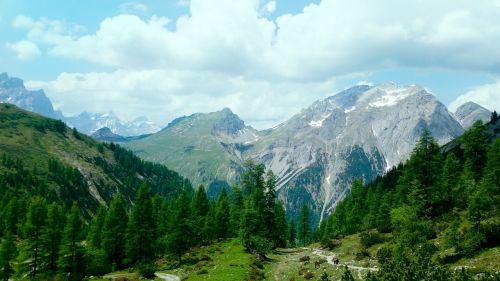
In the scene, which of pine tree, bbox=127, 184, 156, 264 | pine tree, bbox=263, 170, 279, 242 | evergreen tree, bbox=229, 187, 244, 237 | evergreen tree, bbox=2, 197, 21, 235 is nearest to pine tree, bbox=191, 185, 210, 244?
evergreen tree, bbox=229, 187, 244, 237

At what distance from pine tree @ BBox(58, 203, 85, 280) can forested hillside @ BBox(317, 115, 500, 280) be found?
1843 inches

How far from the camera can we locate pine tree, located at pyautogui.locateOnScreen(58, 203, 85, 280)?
220ft

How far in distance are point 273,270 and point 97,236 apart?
47.1 meters

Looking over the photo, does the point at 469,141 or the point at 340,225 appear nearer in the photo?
the point at 469,141

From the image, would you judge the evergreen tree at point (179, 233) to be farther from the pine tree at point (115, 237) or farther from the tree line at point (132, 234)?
the pine tree at point (115, 237)

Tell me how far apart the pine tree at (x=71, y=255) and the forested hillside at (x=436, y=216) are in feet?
154

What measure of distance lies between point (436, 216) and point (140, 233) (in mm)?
53834

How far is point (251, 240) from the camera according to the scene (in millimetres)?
73125

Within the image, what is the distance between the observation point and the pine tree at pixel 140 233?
7794cm

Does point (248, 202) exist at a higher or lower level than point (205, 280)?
higher

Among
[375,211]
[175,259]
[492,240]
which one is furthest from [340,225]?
[492,240]

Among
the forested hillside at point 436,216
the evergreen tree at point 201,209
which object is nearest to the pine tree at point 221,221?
the evergreen tree at point 201,209

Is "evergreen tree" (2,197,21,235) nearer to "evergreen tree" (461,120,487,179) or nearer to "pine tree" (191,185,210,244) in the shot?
"pine tree" (191,185,210,244)

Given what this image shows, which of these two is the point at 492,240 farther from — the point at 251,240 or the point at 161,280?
the point at 161,280
